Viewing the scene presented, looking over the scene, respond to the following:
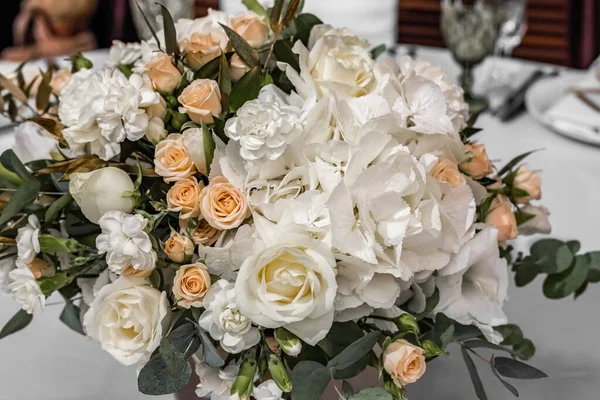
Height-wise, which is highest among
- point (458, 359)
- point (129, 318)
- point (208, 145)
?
point (208, 145)

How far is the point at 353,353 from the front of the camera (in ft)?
1.56

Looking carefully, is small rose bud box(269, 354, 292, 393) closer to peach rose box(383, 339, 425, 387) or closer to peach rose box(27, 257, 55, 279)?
Answer: peach rose box(383, 339, 425, 387)

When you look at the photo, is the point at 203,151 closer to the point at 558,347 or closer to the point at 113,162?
the point at 113,162

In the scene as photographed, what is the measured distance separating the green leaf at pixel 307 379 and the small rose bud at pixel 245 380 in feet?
0.11

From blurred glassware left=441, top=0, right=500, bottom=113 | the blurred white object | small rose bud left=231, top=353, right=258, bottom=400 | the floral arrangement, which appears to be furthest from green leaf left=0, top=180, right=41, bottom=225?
the blurred white object

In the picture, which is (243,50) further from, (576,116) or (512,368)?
(576,116)

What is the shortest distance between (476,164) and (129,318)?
0.32 meters

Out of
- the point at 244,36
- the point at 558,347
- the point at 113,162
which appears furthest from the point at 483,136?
the point at 113,162

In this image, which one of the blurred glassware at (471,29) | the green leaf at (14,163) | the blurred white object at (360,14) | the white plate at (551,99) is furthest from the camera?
the blurred white object at (360,14)

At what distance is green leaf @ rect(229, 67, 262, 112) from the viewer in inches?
20.5

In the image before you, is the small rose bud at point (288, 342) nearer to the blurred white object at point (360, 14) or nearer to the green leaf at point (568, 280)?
the green leaf at point (568, 280)

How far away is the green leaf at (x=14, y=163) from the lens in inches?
21.5

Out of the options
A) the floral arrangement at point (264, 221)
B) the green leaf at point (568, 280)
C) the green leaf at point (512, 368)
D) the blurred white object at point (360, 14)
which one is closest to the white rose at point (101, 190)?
the floral arrangement at point (264, 221)

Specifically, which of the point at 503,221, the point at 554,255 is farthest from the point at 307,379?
the point at 554,255
